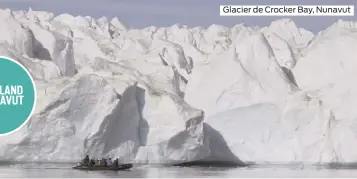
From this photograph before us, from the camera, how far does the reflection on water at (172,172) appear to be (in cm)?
668

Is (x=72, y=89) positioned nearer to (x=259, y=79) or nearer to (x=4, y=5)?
(x=4, y=5)

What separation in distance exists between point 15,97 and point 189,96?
7.12ft

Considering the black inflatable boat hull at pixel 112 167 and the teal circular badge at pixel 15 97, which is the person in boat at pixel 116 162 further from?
the teal circular badge at pixel 15 97

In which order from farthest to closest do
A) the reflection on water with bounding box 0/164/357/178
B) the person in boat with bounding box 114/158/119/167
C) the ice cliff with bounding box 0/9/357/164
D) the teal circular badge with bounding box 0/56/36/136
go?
the ice cliff with bounding box 0/9/357/164 → the person in boat with bounding box 114/158/119/167 → the reflection on water with bounding box 0/164/357/178 → the teal circular badge with bounding box 0/56/36/136

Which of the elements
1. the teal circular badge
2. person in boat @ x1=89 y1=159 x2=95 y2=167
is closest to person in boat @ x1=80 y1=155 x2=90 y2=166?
person in boat @ x1=89 y1=159 x2=95 y2=167

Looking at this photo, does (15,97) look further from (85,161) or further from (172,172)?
(172,172)

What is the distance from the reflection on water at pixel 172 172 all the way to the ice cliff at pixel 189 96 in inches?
4.7

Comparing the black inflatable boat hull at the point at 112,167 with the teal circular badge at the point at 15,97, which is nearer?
the teal circular badge at the point at 15,97

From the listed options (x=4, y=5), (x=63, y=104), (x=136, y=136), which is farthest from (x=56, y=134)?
(x=4, y=5)

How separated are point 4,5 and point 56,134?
1207 millimetres

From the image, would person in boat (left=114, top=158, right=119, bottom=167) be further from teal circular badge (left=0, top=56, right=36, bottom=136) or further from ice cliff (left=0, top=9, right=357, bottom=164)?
teal circular badge (left=0, top=56, right=36, bottom=136)

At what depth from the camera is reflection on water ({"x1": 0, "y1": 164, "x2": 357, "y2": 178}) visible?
6.68 m

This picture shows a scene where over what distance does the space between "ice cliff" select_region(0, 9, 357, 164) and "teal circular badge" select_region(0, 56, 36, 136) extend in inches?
9.9

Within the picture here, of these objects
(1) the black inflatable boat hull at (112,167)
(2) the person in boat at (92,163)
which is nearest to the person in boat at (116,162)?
(1) the black inflatable boat hull at (112,167)
